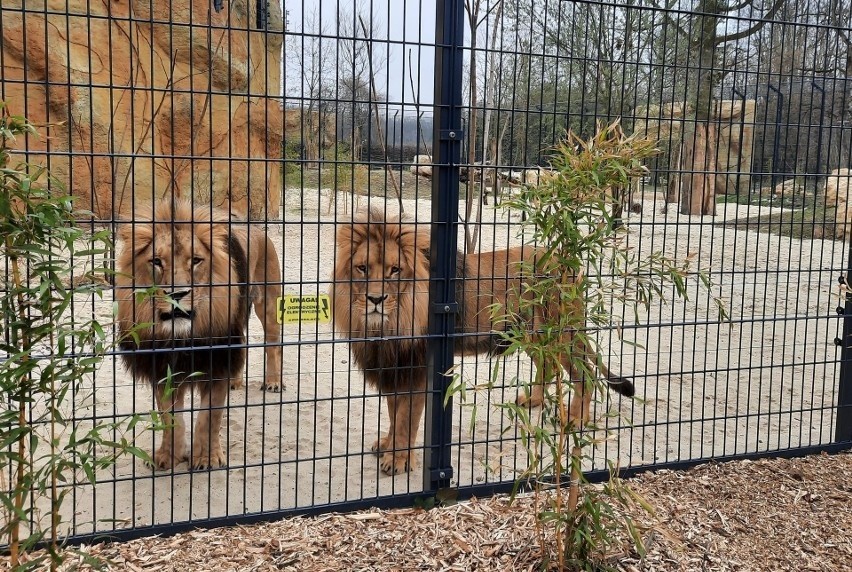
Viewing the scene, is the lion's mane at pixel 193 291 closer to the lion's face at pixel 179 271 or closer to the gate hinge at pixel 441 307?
the lion's face at pixel 179 271

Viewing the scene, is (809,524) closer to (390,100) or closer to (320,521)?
(320,521)

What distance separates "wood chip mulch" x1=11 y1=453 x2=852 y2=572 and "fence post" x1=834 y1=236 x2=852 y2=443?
741mm

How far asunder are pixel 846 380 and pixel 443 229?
2724mm

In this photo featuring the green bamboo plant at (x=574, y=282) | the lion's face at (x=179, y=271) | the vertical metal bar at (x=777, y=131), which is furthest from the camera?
the vertical metal bar at (x=777, y=131)

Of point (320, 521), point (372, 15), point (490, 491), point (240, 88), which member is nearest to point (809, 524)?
point (490, 491)

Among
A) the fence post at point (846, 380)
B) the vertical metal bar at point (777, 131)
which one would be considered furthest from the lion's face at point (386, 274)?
the fence post at point (846, 380)

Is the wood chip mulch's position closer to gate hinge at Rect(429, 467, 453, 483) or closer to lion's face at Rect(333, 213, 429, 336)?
gate hinge at Rect(429, 467, 453, 483)

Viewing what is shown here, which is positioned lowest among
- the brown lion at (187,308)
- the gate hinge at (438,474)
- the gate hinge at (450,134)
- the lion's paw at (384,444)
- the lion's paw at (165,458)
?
the lion's paw at (165,458)

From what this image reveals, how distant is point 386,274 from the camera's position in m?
4.13

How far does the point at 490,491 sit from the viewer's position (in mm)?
3766

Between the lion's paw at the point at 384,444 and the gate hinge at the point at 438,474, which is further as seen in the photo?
the lion's paw at the point at 384,444

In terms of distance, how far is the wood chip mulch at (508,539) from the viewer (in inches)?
121

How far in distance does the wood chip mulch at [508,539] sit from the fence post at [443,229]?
0.90 ft

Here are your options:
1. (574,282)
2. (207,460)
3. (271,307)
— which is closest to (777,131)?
(574,282)
